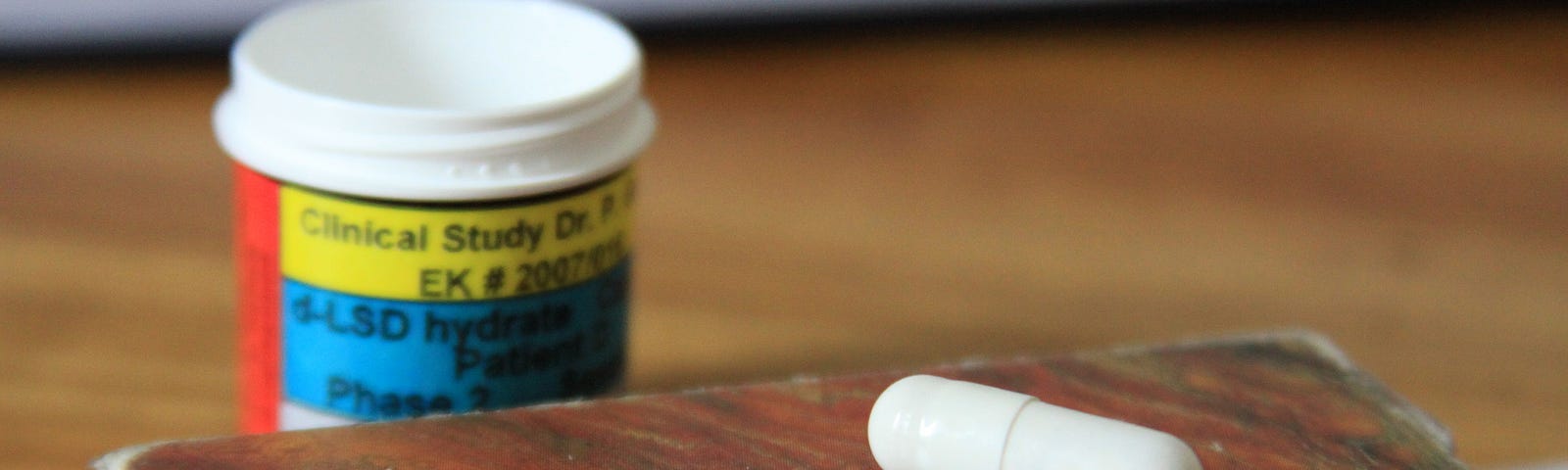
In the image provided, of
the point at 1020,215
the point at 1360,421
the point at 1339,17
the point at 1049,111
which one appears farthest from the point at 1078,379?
the point at 1339,17

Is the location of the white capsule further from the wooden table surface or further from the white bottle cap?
the wooden table surface

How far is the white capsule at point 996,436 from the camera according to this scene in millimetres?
334

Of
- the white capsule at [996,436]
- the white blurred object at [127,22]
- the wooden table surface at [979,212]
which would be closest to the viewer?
the white capsule at [996,436]

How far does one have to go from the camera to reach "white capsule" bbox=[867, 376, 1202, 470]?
1.10 feet

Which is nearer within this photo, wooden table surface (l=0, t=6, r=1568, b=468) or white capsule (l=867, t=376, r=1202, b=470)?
white capsule (l=867, t=376, r=1202, b=470)

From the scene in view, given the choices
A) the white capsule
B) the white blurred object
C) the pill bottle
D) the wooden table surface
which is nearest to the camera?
the white capsule

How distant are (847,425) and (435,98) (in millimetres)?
209

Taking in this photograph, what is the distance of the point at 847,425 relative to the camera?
41cm

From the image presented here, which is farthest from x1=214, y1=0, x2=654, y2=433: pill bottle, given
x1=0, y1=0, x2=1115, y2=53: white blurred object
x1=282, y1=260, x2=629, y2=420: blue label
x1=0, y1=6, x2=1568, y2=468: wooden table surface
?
x1=0, y1=0, x2=1115, y2=53: white blurred object

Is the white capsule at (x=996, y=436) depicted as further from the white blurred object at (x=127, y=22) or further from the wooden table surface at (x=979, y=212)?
the white blurred object at (x=127, y=22)

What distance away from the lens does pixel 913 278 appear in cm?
72

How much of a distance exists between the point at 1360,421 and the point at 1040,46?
0.58 meters

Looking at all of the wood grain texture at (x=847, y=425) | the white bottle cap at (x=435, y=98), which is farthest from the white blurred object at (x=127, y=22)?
the wood grain texture at (x=847, y=425)

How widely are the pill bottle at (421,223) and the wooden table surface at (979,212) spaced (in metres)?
0.13
